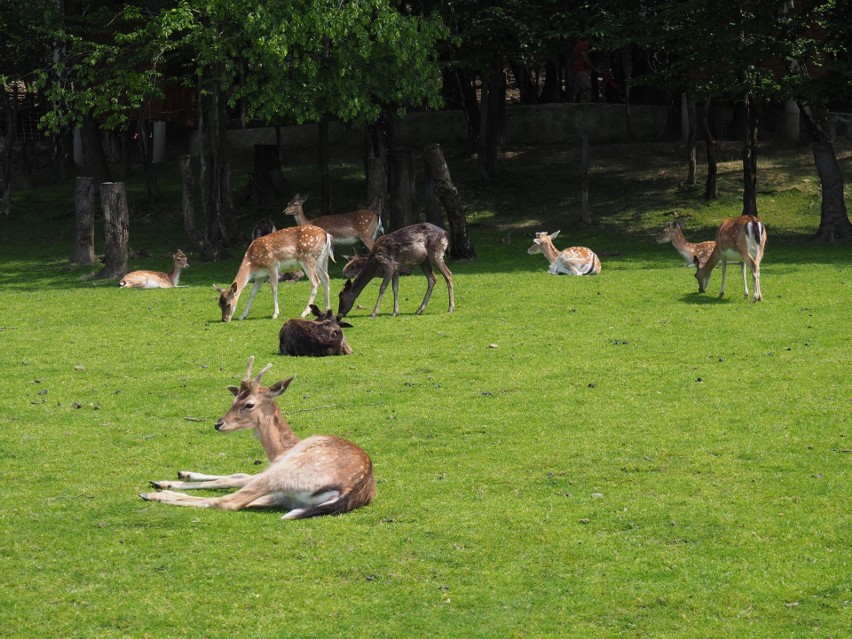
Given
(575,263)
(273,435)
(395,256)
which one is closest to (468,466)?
(273,435)

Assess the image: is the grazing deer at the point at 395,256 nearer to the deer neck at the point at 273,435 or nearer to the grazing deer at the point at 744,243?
the grazing deer at the point at 744,243

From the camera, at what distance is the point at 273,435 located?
25.5ft

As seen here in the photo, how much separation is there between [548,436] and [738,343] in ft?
15.2

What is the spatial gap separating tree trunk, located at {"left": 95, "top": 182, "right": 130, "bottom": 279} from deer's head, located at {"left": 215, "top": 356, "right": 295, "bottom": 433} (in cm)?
1365

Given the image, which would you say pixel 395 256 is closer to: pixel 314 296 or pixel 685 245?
pixel 314 296

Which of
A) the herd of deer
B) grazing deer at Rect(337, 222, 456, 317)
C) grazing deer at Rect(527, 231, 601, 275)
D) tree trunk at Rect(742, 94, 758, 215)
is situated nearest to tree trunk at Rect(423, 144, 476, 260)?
the herd of deer

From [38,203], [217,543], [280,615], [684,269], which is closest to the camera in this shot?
[280,615]

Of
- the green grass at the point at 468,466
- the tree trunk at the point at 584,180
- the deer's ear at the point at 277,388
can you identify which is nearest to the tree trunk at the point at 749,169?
the tree trunk at the point at 584,180

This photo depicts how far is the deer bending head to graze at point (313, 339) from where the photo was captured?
42.6ft

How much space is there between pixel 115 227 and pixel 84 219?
261 cm

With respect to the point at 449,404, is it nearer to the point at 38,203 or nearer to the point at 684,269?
the point at 684,269

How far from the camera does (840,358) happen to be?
12281 millimetres

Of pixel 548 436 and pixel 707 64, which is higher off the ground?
pixel 707 64

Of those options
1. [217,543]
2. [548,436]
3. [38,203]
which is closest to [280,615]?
[217,543]
